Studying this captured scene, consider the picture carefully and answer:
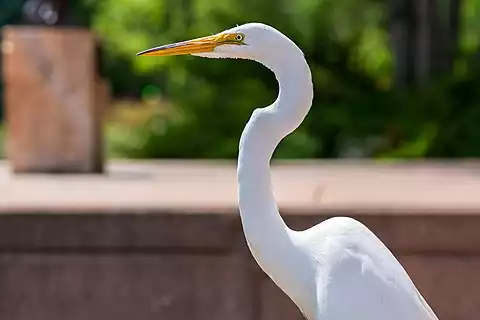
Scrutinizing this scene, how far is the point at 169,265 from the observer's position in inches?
183

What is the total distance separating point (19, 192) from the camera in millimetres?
5410

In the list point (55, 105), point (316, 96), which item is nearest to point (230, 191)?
point (55, 105)

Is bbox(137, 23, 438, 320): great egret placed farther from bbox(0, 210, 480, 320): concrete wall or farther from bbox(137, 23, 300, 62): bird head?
bbox(0, 210, 480, 320): concrete wall

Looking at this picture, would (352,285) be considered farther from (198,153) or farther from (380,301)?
(198,153)

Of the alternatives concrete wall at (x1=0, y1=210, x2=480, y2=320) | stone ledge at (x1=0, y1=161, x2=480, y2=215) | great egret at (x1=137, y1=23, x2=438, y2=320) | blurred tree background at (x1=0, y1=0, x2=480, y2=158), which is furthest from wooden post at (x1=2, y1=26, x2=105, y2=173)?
blurred tree background at (x1=0, y1=0, x2=480, y2=158)

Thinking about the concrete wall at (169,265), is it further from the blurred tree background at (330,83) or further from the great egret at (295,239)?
the blurred tree background at (330,83)

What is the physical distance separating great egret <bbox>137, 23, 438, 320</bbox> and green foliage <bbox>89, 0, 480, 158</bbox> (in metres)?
9.06

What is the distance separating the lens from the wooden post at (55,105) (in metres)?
7.14

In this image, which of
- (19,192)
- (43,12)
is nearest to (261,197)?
(19,192)

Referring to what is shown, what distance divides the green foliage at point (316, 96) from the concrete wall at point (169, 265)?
7110mm

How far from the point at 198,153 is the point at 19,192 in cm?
735

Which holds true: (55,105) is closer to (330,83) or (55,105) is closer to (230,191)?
(230,191)

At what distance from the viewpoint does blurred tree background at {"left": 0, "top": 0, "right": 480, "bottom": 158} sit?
12.4 m

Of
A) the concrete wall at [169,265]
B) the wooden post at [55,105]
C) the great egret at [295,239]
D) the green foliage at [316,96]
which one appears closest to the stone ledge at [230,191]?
the concrete wall at [169,265]
